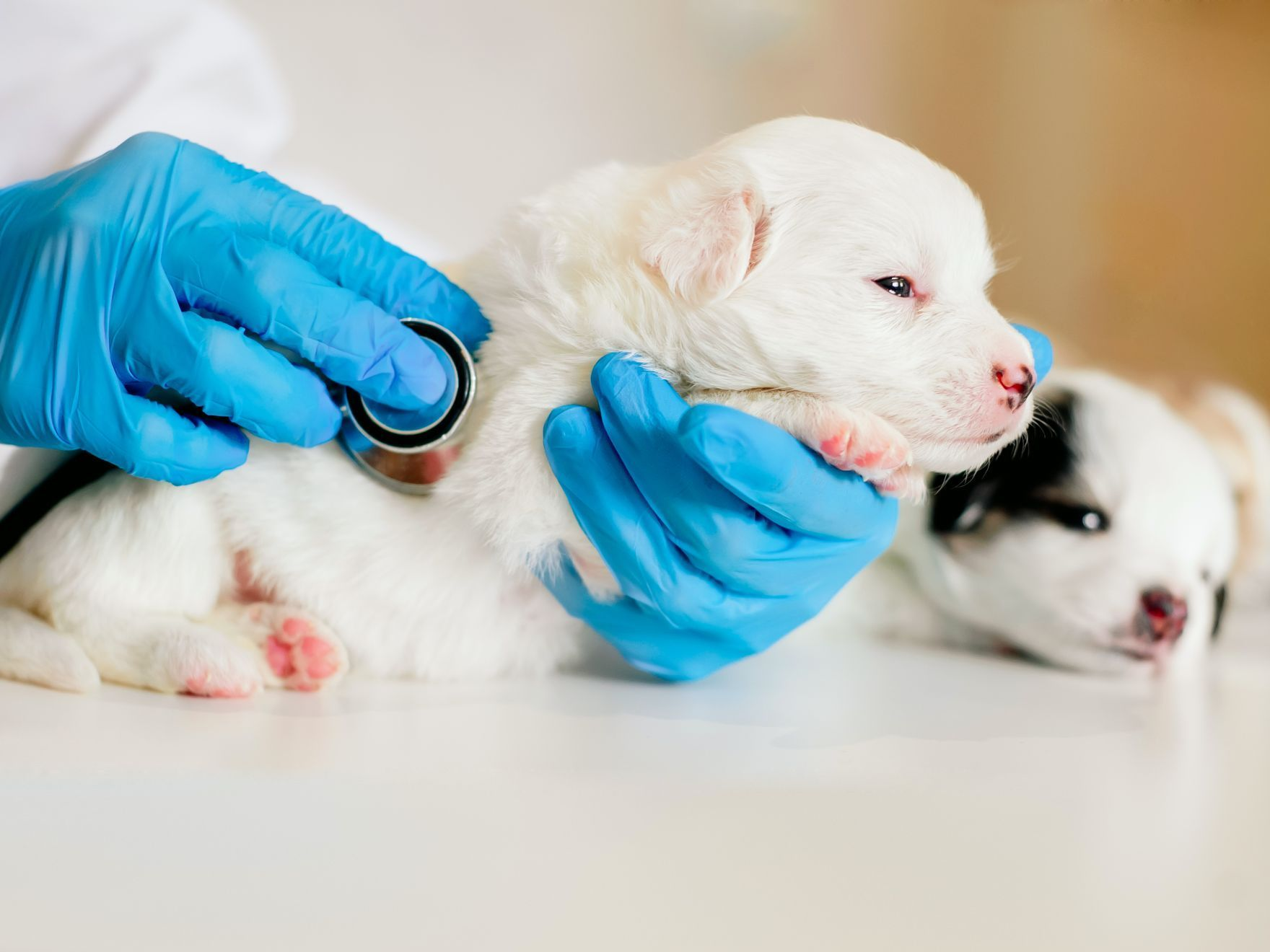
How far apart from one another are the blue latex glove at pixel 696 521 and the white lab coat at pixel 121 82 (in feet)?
3.46

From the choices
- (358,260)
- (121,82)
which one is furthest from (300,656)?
(121,82)

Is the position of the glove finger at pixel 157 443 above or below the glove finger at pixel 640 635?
above

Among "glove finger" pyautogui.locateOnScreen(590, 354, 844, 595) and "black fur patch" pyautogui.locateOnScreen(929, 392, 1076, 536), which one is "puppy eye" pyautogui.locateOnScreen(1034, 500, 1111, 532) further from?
"glove finger" pyautogui.locateOnScreen(590, 354, 844, 595)

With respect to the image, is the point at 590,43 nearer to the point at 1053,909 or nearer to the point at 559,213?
the point at 559,213

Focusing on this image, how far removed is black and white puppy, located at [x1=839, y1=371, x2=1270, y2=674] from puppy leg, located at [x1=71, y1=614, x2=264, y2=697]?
3.68 ft

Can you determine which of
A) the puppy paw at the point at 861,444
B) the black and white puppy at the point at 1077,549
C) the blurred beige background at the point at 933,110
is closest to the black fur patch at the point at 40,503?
the puppy paw at the point at 861,444

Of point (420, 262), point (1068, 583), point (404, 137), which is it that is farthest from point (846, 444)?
point (404, 137)

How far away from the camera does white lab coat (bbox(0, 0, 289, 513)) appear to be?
1693 mm

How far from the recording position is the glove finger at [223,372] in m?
1.21

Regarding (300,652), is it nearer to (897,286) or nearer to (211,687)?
(211,687)

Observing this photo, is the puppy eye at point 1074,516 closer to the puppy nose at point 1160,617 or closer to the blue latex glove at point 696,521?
the puppy nose at point 1160,617

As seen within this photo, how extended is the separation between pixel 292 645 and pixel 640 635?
47 cm

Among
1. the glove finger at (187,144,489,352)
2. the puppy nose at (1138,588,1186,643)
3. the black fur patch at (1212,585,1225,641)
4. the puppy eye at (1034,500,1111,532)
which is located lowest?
the black fur patch at (1212,585,1225,641)

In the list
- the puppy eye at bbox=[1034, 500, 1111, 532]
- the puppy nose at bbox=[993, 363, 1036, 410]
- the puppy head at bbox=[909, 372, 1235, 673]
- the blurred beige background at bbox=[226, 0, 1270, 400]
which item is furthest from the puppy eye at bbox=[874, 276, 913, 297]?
the blurred beige background at bbox=[226, 0, 1270, 400]
